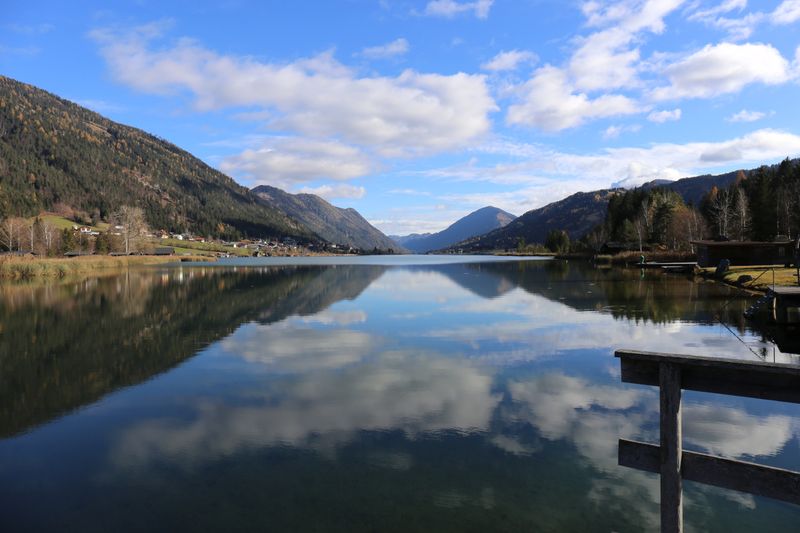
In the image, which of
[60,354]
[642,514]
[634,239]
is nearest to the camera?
[642,514]

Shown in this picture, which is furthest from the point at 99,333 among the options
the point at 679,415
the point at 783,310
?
the point at 783,310

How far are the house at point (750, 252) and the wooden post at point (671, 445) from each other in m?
76.1

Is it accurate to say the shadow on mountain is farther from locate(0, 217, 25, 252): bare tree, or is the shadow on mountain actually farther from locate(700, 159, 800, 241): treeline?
locate(0, 217, 25, 252): bare tree

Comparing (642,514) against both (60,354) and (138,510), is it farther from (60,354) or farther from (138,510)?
(60,354)

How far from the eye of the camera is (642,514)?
836cm

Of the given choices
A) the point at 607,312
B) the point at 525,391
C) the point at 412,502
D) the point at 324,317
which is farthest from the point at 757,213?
the point at 412,502

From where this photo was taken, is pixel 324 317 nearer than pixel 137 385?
No

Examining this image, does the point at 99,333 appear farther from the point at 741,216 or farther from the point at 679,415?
the point at 741,216

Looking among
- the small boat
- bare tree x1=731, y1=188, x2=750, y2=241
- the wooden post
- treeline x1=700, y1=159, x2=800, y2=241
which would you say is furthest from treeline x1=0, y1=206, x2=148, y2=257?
treeline x1=700, y1=159, x2=800, y2=241

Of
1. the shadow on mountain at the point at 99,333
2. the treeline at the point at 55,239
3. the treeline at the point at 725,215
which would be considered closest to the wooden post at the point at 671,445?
the shadow on mountain at the point at 99,333

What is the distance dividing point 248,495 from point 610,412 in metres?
10.00

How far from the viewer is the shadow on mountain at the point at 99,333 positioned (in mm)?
16141

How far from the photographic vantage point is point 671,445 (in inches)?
241

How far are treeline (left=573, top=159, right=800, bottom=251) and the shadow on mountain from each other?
7907 cm
